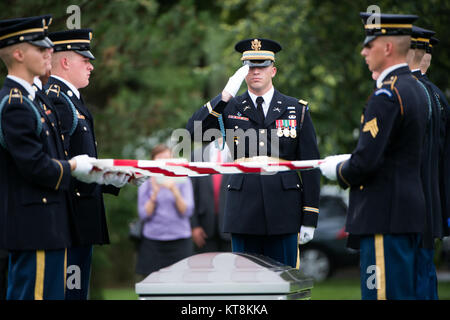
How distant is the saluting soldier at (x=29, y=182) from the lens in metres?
4.54

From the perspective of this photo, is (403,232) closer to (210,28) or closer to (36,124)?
(36,124)

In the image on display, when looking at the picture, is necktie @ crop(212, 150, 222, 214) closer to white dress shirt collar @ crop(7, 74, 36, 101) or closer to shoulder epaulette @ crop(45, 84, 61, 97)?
shoulder epaulette @ crop(45, 84, 61, 97)

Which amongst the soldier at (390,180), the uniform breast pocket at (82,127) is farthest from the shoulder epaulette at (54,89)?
the soldier at (390,180)

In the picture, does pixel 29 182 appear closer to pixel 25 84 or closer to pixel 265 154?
pixel 25 84

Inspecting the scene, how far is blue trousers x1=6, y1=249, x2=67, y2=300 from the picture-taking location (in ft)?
15.0

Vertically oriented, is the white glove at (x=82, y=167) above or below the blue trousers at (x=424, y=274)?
above

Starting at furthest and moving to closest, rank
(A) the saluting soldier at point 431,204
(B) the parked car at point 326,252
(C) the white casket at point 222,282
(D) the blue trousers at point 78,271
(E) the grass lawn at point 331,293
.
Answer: (B) the parked car at point 326,252
(E) the grass lawn at point 331,293
(D) the blue trousers at point 78,271
(A) the saluting soldier at point 431,204
(C) the white casket at point 222,282

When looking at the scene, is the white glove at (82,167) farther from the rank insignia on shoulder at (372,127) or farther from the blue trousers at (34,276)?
the rank insignia on shoulder at (372,127)

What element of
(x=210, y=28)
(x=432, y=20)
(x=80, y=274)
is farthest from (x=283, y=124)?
(x=210, y=28)

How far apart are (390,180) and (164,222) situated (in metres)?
5.02

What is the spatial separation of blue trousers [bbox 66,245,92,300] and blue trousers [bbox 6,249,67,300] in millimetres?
592

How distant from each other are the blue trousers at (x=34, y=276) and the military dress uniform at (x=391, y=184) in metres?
1.93

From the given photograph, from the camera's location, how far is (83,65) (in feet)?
18.7

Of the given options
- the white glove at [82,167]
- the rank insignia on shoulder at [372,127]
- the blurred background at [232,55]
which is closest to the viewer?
the rank insignia on shoulder at [372,127]
